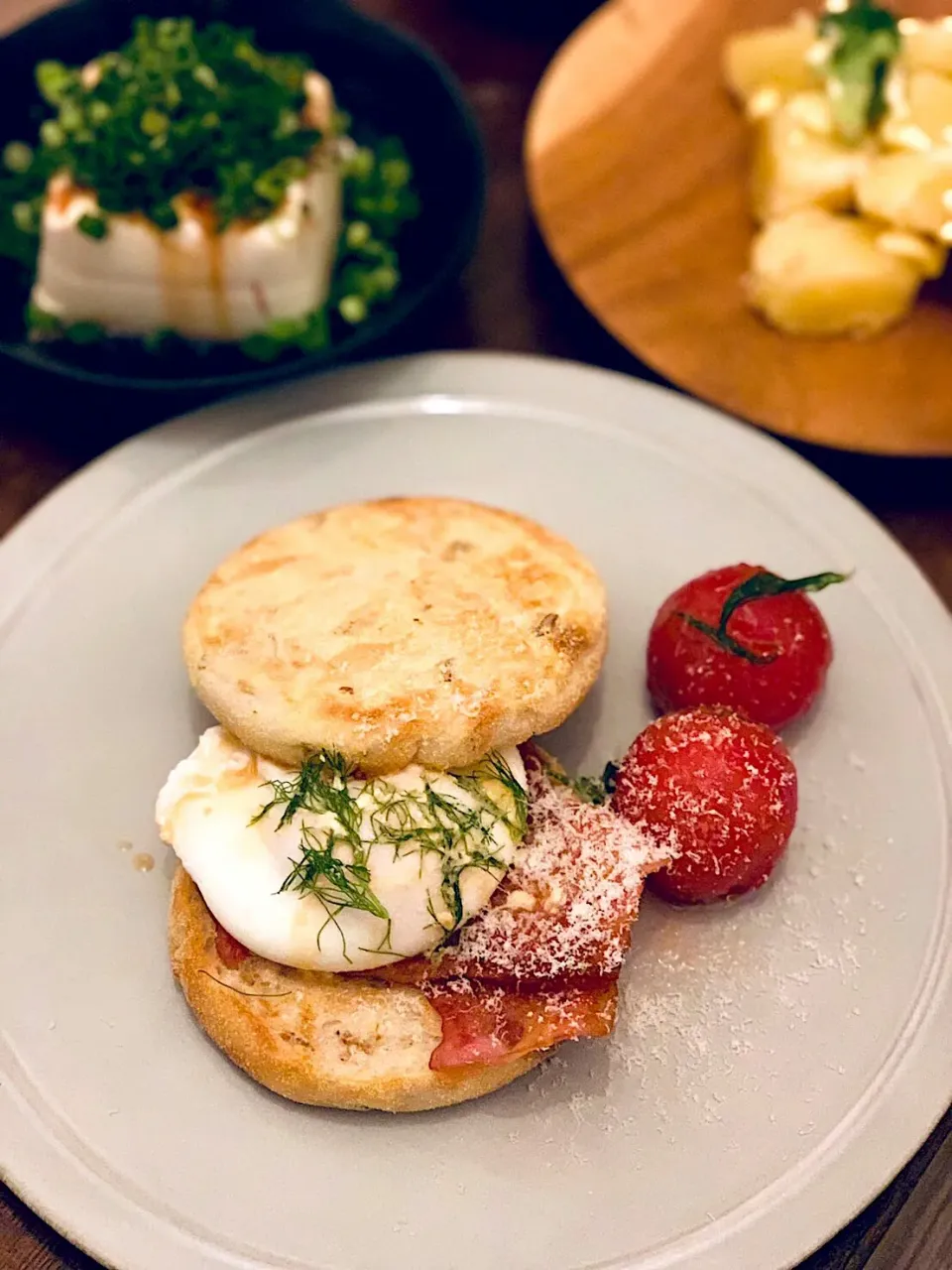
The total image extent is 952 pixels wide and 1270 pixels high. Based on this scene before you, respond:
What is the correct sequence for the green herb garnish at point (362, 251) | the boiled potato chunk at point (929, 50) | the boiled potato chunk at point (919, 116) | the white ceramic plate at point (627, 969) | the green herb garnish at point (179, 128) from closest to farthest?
the white ceramic plate at point (627, 969)
the green herb garnish at point (179, 128)
the green herb garnish at point (362, 251)
the boiled potato chunk at point (919, 116)
the boiled potato chunk at point (929, 50)

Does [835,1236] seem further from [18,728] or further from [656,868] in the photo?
[18,728]

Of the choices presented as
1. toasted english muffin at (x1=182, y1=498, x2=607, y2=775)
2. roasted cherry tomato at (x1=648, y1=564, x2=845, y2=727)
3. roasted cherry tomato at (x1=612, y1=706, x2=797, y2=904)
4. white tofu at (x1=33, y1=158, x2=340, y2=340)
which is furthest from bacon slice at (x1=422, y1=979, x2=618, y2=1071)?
white tofu at (x1=33, y1=158, x2=340, y2=340)

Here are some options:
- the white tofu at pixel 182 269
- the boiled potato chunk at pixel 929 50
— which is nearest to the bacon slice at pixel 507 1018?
the white tofu at pixel 182 269

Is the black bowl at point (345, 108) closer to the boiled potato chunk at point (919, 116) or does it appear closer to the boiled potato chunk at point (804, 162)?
the boiled potato chunk at point (804, 162)

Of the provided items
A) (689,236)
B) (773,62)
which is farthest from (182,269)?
(773,62)

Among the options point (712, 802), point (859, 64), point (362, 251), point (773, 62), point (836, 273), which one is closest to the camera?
point (712, 802)

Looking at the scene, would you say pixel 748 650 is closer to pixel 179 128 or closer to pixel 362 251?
pixel 362 251

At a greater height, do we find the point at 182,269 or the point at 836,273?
the point at 182,269
